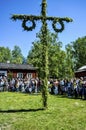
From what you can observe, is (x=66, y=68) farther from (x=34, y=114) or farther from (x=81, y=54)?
(x=34, y=114)

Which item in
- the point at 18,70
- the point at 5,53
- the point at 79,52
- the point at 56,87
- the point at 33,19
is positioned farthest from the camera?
the point at 5,53

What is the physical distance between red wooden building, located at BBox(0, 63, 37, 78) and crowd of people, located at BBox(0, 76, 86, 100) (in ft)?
51.6

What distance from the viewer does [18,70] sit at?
52.9m

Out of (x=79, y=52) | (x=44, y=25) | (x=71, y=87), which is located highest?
(x=79, y=52)

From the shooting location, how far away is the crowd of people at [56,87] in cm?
2542

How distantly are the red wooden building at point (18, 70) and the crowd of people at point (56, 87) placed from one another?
15.7m

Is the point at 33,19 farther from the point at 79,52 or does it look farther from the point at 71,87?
the point at 79,52

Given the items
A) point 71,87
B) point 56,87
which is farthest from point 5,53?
point 71,87

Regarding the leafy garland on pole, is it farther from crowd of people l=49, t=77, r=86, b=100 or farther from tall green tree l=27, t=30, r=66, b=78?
tall green tree l=27, t=30, r=66, b=78

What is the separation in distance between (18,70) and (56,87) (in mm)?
23868

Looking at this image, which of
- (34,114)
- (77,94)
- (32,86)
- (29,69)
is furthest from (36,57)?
(34,114)

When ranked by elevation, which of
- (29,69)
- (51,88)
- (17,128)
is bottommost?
(17,128)

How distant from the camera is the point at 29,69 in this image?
177 feet

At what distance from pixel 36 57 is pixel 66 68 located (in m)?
10.9
